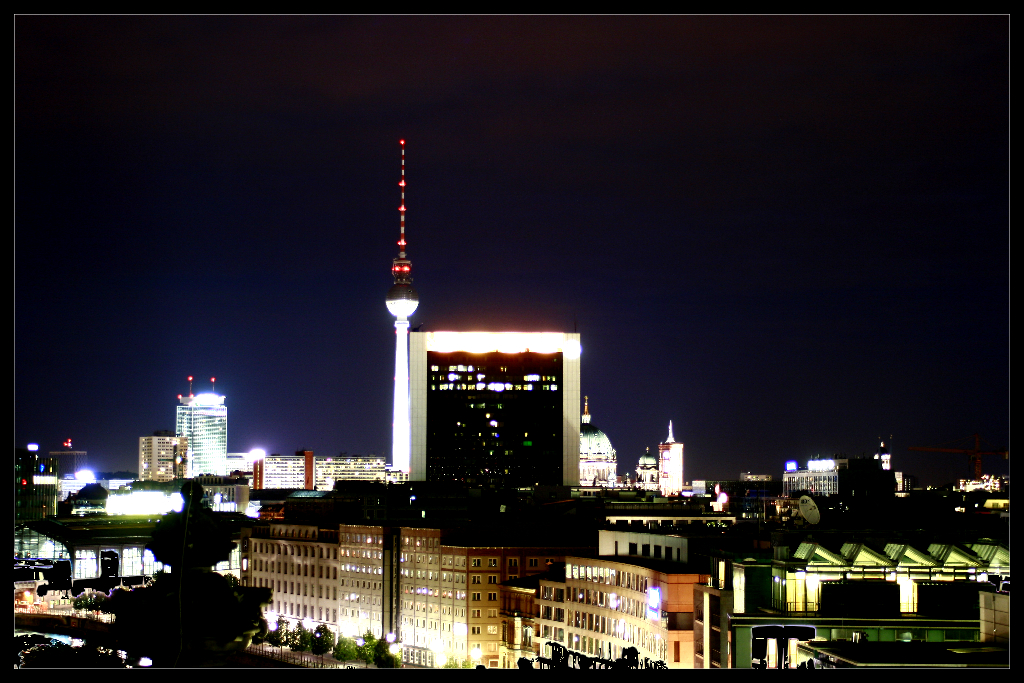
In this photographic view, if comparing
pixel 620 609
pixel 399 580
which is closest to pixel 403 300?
pixel 399 580

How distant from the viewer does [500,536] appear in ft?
172

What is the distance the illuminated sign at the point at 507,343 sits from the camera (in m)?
107

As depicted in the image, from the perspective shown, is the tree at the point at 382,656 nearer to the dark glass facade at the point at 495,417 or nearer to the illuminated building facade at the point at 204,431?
the dark glass facade at the point at 495,417

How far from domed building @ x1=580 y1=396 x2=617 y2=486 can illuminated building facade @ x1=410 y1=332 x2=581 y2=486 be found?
4765cm

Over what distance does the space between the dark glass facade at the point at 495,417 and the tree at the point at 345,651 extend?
55.2 metres

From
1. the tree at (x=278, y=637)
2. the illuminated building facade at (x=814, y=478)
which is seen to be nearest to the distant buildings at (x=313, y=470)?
the illuminated building facade at (x=814, y=478)

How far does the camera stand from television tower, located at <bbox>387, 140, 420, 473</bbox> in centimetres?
11162

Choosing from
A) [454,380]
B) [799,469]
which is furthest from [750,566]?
[799,469]

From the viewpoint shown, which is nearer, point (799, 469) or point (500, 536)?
point (500, 536)

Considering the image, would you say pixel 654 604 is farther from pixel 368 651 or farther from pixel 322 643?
pixel 322 643
